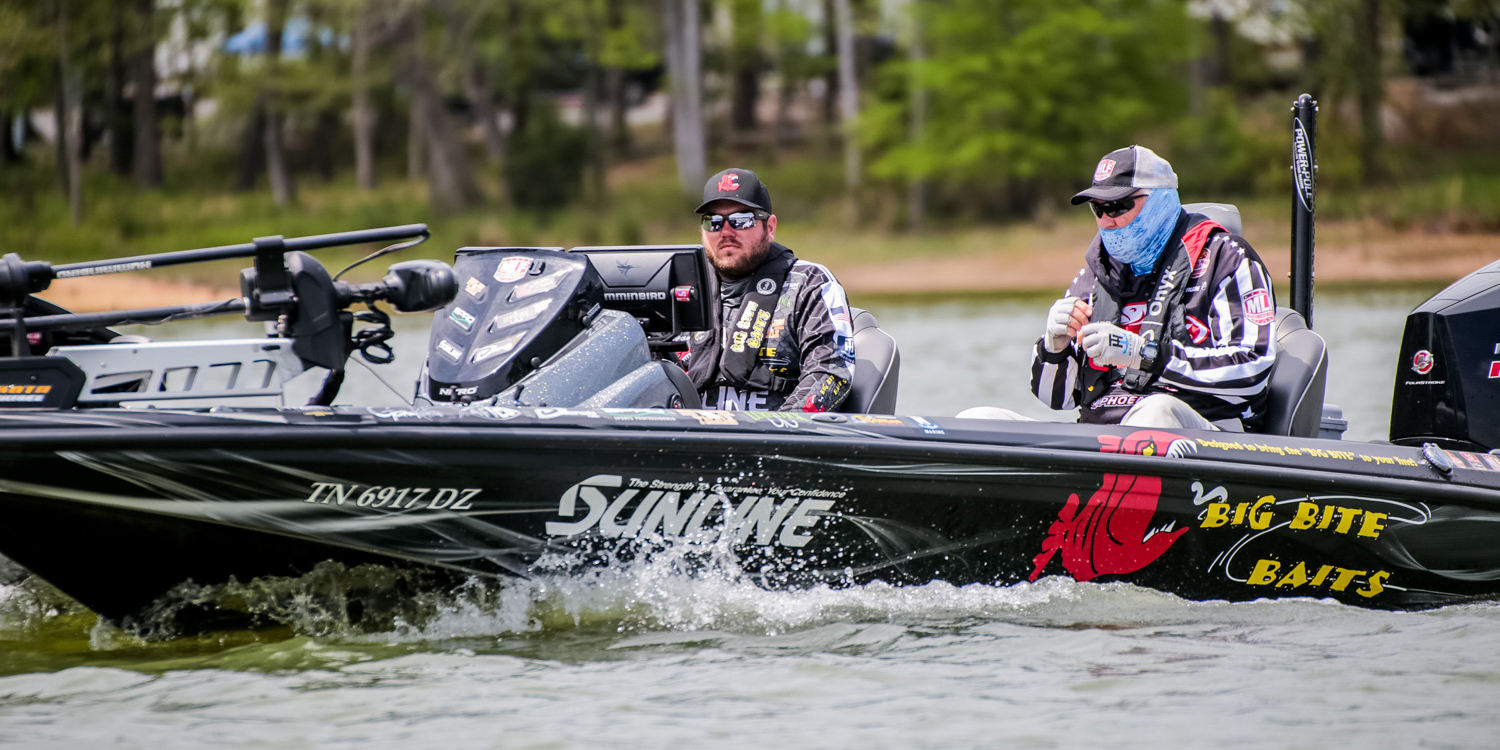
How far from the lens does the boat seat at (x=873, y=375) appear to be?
477 cm

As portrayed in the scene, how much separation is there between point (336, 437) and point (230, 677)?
714 mm

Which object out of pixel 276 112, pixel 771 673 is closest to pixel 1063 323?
pixel 771 673

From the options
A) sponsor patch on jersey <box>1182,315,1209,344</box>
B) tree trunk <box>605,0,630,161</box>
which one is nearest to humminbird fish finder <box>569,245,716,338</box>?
sponsor patch on jersey <box>1182,315,1209,344</box>

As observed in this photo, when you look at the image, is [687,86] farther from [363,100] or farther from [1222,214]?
[1222,214]

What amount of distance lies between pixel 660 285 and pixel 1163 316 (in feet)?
5.08

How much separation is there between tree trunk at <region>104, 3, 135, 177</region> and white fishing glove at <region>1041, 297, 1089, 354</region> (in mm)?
28695

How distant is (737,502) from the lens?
12.9 feet

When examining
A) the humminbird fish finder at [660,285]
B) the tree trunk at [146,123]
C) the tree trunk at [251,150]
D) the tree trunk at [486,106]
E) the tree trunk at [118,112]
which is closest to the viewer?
the humminbird fish finder at [660,285]

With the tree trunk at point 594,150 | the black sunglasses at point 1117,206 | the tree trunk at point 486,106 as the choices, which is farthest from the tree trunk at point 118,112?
the black sunglasses at point 1117,206

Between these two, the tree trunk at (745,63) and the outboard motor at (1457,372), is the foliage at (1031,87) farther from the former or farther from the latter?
the outboard motor at (1457,372)

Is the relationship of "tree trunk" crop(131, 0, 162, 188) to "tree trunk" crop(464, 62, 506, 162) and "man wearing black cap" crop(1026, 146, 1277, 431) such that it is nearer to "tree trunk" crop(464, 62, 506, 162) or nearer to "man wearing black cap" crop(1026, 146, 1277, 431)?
"tree trunk" crop(464, 62, 506, 162)

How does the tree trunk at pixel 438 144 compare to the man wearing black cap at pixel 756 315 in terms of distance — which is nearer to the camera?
the man wearing black cap at pixel 756 315

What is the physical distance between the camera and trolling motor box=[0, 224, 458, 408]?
3.65 m

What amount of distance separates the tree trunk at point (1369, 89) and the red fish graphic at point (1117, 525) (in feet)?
82.8
